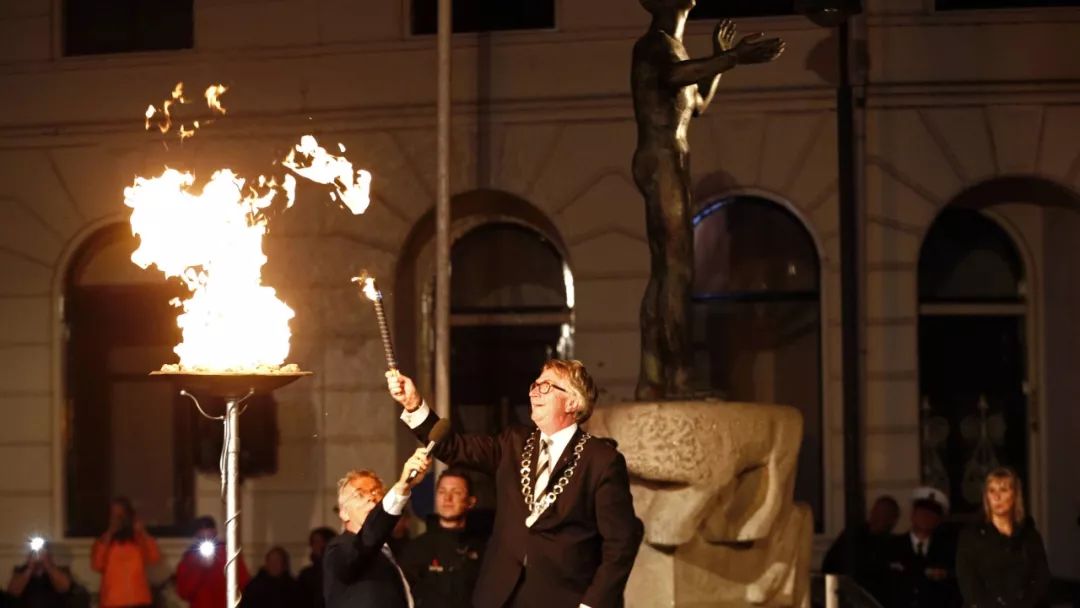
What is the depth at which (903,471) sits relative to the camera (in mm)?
17047

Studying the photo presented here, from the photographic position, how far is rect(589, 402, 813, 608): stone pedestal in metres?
11.0

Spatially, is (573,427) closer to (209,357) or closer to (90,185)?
(209,357)

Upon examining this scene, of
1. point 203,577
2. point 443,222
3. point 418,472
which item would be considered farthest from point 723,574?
point 203,577

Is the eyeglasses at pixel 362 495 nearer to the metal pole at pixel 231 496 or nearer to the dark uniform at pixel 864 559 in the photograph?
the metal pole at pixel 231 496

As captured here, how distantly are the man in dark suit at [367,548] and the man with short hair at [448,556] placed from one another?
2.30 metres

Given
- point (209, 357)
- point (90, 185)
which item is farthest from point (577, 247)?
point (209, 357)

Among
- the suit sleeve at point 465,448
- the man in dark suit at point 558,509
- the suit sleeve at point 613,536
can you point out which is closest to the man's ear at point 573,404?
the man in dark suit at point 558,509

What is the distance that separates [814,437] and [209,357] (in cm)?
986

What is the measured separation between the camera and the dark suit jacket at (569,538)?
7.61m

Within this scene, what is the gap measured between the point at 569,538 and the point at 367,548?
2.77 feet

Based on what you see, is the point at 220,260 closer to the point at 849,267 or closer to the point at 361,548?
the point at 361,548

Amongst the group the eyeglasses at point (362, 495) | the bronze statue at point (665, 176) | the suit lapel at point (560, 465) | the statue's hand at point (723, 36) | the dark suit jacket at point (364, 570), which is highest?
the statue's hand at point (723, 36)

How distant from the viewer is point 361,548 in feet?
24.1

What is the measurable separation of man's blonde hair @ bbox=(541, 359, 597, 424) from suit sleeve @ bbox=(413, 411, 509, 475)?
1.41ft
